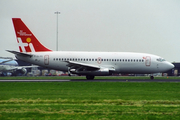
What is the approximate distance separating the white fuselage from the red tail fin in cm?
121

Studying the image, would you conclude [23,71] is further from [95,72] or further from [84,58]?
[95,72]

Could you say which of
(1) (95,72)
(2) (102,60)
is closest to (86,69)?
(1) (95,72)

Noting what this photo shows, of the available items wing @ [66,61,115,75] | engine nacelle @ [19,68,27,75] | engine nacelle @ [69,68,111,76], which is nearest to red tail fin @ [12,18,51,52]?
wing @ [66,61,115,75]

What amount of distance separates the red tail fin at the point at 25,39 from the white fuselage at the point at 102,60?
1.21 m

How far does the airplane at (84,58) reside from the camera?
49.7 metres

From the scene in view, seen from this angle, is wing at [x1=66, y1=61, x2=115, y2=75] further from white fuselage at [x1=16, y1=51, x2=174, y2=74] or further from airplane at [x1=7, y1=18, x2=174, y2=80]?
white fuselage at [x1=16, y1=51, x2=174, y2=74]

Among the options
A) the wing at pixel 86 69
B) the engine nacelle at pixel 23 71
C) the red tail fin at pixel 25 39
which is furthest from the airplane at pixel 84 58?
the engine nacelle at pixel 23 71

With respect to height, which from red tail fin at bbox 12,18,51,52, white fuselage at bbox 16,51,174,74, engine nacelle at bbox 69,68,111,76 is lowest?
engine nacelle at bbox 69,68,111,76

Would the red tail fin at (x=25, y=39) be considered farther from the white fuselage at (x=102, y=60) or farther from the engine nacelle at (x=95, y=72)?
the engine nacelle at (x=95, y=72)

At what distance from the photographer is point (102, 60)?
49.9 meters

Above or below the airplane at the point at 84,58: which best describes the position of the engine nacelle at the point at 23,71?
below

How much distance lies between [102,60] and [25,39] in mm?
12239

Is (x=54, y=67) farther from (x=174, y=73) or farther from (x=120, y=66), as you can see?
(x=174, y=73)

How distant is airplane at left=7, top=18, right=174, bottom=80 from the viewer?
49719 mm
